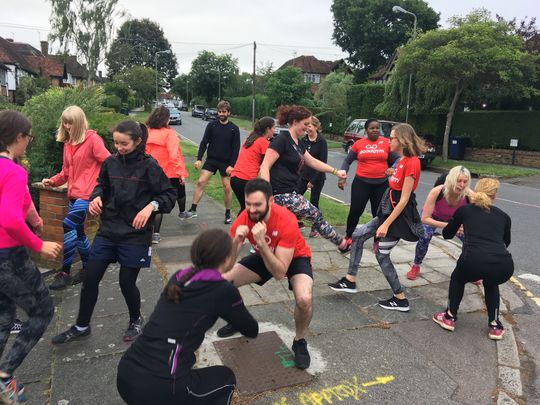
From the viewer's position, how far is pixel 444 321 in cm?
402

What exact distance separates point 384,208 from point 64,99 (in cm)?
512

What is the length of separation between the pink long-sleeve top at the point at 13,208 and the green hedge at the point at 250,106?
39.9 meters

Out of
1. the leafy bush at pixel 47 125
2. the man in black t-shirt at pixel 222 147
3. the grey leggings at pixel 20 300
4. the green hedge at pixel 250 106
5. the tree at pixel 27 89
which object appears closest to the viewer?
the grey leggings at pixel 20 300

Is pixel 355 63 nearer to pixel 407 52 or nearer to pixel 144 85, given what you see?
pixel 144 85

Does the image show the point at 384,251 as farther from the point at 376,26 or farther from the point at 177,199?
the point at 376,26

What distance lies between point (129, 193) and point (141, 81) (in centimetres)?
5345

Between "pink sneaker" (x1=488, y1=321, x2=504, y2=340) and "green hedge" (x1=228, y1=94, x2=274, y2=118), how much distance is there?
1533 inches

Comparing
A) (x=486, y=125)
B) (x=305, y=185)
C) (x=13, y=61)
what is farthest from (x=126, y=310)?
(x=13, y=61)

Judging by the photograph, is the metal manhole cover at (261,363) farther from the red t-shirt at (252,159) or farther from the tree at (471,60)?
the tree at (471,60)

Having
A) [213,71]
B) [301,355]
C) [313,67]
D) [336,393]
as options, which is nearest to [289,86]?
[213,71]

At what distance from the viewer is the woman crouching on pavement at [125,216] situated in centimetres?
336

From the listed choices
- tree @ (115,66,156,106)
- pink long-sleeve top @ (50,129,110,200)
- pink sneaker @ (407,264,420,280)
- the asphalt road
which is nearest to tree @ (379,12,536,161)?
the asphalt road

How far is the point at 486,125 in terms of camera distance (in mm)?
21016

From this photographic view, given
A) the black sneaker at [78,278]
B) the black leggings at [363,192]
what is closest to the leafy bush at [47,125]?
the black sneaker at [78,278]
